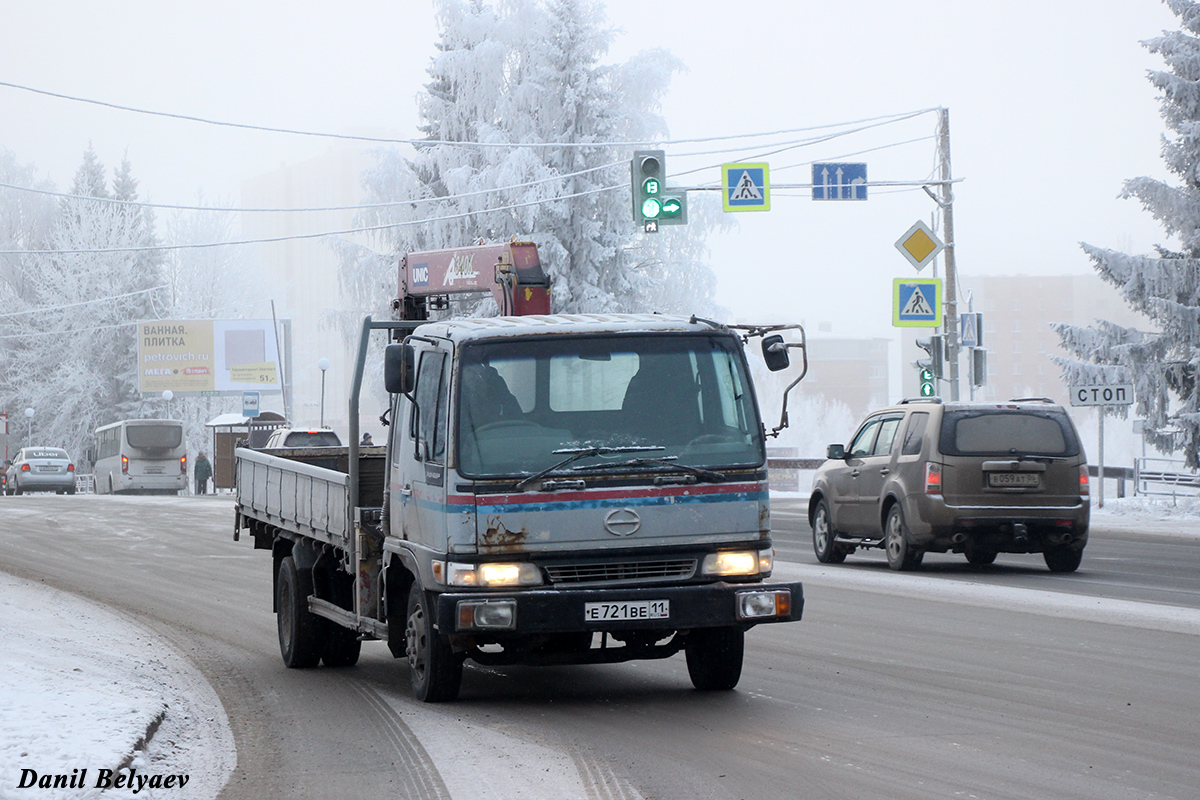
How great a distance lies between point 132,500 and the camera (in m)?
43.1

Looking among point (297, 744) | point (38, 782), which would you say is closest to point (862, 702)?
point (297, 744)

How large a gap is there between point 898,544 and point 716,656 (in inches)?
344

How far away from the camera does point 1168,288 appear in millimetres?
30094

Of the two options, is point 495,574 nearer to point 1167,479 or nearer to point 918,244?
point 918,244

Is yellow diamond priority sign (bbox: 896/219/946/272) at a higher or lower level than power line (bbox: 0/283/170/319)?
lower

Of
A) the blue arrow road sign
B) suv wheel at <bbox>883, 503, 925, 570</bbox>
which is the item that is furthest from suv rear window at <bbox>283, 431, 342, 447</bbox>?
suv wheel at <bbox>883, 503, 925, 570</bbox>

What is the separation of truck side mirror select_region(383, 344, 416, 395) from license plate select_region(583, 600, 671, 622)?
5.42 feet

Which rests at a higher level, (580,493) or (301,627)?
(580,493)

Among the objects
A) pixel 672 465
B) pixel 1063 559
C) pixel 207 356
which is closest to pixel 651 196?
pixel 1063 559

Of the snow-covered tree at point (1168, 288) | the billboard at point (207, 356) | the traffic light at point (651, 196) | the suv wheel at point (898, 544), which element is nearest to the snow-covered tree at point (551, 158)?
the snow-covered tree at point (1168, 288)

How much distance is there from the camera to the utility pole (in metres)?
31.7

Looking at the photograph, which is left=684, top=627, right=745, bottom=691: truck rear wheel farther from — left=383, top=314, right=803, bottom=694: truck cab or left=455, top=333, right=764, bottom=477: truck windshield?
left=455, top=333, right=764, bottom=477: truck windshield

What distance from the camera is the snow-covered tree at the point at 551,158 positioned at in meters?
41.8

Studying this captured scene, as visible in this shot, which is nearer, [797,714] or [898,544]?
[797,714]
